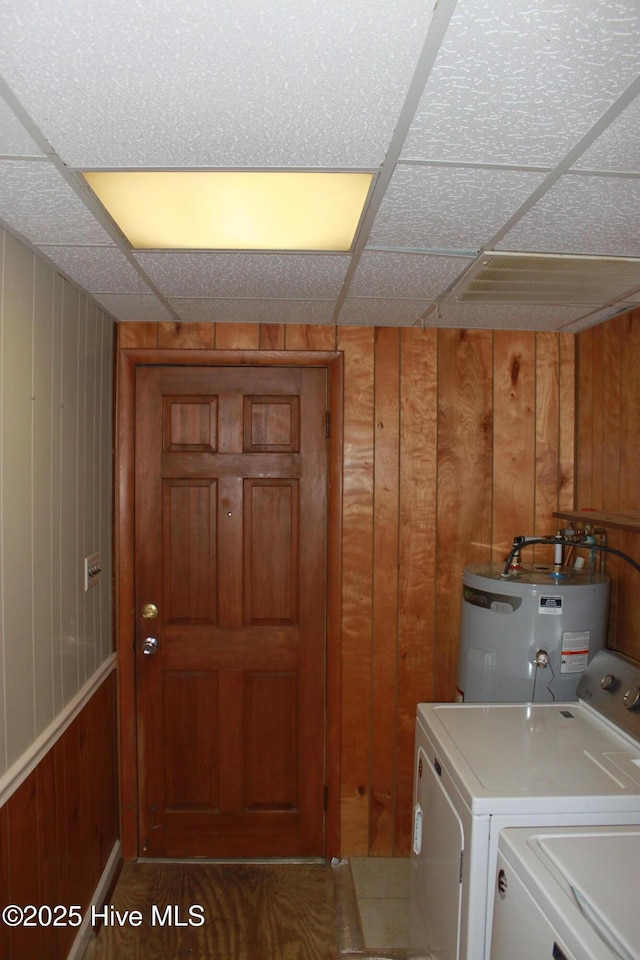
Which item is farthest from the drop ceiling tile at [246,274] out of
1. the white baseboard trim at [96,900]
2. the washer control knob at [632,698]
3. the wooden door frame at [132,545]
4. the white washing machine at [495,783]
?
the white baseboard trim at [96,900]

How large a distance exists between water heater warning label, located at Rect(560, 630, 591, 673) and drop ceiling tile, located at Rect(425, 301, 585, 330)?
111cm

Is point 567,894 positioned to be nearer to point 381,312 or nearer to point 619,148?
point 619,148

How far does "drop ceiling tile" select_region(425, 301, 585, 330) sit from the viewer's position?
2197 millimetres

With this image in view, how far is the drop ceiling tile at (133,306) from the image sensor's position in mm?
2150

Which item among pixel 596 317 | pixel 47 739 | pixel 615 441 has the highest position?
pixel 596 317

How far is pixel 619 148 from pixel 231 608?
81.8 inches

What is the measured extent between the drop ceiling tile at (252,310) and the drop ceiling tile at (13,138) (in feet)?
3.31

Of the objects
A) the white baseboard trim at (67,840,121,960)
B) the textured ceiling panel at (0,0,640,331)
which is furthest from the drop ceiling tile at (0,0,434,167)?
the white baseboard trim at (67,840,121,960)

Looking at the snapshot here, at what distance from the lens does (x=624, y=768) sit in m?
1.59

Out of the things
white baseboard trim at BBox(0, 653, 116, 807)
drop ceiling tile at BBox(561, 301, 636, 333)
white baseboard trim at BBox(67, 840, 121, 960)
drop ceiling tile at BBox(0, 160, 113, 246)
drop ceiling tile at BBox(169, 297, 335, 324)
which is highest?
drop ceiling tile at BBox(0, 160, 113, 246)

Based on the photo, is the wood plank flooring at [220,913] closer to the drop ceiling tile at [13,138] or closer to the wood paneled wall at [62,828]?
the wood paneled wall at [62,828]

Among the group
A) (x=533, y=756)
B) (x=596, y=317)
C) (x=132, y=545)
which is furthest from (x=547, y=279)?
(x=132, y=545)

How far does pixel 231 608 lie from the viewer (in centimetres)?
262

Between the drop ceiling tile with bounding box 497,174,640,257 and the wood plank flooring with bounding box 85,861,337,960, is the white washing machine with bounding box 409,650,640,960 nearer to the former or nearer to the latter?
the wood plank flooring with bounding box 85,861,337,960
